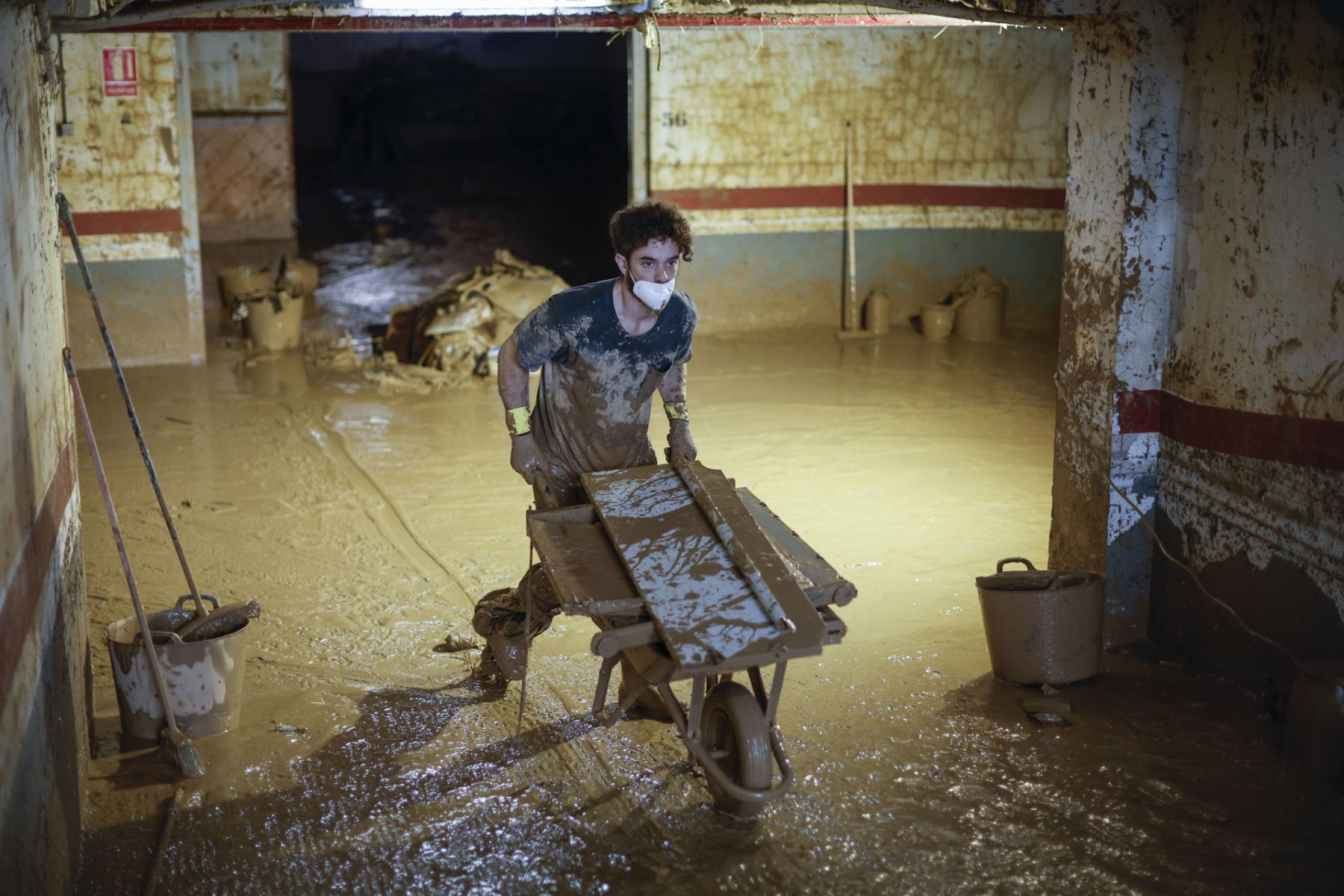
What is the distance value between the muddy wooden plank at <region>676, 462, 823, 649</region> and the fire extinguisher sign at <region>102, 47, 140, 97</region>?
7.98m

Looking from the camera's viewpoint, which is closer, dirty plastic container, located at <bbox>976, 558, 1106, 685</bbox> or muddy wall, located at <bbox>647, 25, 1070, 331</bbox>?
dirty plastic container, located at <bbox>976, 558, 1106, 685</bbox>

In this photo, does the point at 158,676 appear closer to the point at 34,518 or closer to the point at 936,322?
the point at 34,518

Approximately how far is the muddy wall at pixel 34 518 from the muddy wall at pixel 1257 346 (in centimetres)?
435

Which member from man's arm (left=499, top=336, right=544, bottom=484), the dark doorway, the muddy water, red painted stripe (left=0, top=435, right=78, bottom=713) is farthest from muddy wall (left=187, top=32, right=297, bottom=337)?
man's arm (left=499, top=336, right=544, bottom=484)

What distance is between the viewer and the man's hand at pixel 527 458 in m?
4.64

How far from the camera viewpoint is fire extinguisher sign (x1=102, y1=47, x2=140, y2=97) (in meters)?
10.4

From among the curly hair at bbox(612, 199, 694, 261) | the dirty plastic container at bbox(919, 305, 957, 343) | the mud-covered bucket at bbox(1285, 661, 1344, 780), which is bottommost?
the mud-covered bucket at bbox(1285, 661, 1344, 780)

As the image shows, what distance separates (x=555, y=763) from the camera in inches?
181

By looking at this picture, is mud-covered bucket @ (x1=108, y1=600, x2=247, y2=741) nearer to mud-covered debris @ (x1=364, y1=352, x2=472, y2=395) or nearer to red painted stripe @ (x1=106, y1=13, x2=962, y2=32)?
red painted stripe @ (x1=106, y1=13, x2=962, y2=32)

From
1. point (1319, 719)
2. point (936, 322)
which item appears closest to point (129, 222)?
point (936, 322)

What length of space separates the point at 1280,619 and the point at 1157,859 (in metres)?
1.49

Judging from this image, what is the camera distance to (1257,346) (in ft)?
16.4

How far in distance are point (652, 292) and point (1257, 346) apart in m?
2.43

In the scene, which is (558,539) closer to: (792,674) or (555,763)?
(555,763)
